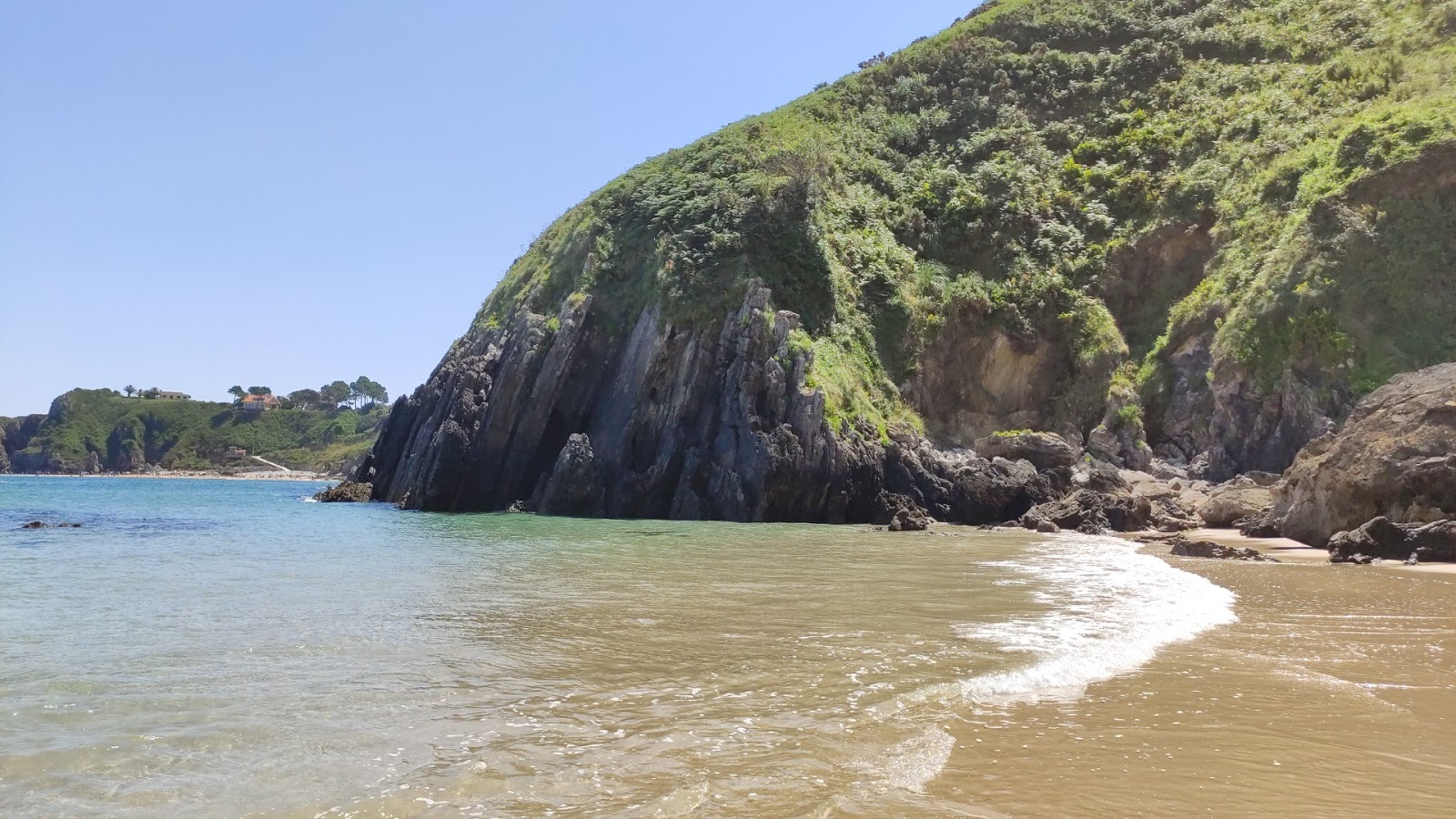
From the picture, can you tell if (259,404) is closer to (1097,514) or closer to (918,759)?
(1097,514)

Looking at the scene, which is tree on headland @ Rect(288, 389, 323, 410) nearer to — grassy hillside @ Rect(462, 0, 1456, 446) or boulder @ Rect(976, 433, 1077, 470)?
grassy hillside @ Rect(462, 0, 1456, 446)

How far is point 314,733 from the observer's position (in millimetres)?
5719

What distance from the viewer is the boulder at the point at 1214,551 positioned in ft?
55.1

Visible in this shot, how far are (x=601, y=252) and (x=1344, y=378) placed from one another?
2770cm

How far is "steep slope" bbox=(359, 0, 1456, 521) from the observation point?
3091 cm

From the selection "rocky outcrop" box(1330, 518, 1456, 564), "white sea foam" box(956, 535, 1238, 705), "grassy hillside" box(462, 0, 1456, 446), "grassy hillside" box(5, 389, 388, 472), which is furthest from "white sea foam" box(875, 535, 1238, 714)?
"grassy hillside" box(5, 389, 388, 472)

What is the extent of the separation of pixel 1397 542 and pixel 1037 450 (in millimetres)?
16610

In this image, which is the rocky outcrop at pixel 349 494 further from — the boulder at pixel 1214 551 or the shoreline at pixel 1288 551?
the boulder at pixel 1214 551

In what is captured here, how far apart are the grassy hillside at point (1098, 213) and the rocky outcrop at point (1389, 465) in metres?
11.4

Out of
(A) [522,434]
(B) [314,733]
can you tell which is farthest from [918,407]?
(B) [314,733]

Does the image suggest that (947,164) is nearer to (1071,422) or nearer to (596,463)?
(1071,422)

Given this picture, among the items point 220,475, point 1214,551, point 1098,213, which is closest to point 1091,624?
point 1214,551

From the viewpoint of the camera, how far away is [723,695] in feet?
21.5

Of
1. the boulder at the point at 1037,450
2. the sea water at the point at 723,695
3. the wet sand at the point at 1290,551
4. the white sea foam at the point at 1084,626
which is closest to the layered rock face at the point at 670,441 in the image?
the boulder at the point at 1037,450
